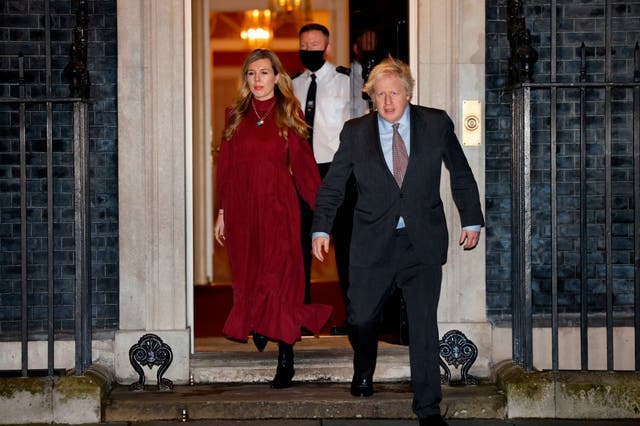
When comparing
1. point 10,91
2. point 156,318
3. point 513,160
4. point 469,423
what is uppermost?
point 10,91

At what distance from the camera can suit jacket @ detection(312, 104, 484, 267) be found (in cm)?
621

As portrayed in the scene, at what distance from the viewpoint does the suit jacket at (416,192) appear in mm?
6211

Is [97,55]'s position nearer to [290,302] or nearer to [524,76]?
[290,302]

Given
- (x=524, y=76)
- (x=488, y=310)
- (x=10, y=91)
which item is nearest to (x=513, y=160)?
(x=524, y=76)

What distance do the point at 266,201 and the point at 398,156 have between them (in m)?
1.17

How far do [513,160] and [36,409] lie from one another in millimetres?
3159

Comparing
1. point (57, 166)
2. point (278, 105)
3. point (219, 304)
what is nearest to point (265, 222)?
point (278, 105)

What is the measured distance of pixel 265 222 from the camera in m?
7.15

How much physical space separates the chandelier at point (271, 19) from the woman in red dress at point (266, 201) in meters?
6.71

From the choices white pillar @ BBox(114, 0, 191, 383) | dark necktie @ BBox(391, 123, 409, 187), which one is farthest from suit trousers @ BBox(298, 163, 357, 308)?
dark necktie @ BBox(391, 123, 409, 187)

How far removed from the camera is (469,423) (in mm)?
6703

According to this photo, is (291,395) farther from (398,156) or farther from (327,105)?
(327,105)

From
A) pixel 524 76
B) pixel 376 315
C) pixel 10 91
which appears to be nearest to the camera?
pixel 376 315

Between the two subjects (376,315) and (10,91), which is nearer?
(376,315)
